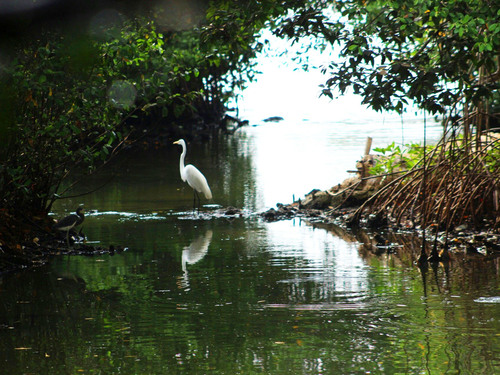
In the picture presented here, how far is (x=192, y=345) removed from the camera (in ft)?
22.6

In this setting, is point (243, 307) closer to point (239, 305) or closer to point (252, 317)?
point (239, 305)

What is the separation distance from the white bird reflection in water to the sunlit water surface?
0.05ft

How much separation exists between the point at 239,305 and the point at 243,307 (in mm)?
88

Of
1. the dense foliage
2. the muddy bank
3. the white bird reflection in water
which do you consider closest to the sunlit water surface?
the white bird reflection in water

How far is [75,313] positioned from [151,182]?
1179 centimetres

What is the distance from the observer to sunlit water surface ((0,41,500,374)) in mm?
6465

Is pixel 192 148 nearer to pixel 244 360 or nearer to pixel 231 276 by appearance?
pixel 231 276

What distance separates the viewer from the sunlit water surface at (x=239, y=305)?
6465 millimetres

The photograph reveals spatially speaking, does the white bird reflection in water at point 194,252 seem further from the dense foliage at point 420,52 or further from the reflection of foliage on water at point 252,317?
the dense foliage at point 420,52

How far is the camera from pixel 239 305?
817cm

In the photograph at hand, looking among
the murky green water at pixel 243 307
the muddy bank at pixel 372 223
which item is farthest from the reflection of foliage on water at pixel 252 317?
the muddy bank at pixel 372 223

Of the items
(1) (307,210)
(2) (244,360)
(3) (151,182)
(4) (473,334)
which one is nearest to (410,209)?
(1) (307,210)

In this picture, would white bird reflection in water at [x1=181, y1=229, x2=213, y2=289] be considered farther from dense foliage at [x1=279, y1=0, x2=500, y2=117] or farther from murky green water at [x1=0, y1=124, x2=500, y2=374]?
dense foliage at [x1=279, y1=0, x2=500, y2=117]

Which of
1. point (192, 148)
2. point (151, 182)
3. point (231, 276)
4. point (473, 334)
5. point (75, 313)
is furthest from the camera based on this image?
point (192, 148)
